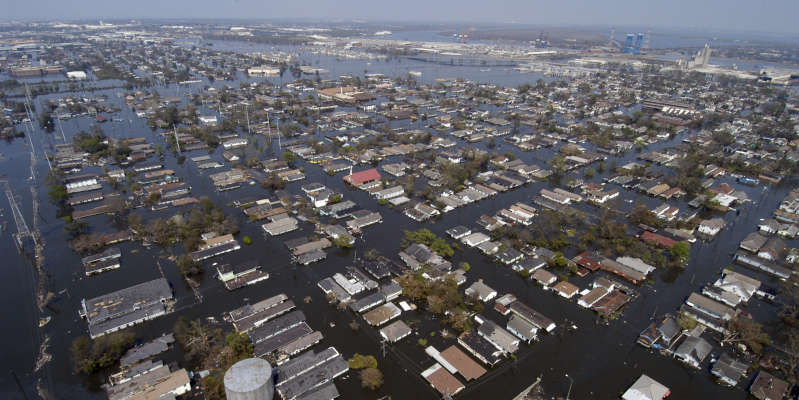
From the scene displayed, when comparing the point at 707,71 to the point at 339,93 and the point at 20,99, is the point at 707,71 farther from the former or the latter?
the point at 20,99

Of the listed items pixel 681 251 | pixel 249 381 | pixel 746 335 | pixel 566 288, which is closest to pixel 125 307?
pixel 249 381

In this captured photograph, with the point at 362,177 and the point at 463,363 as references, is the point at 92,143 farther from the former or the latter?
the point at 463,363

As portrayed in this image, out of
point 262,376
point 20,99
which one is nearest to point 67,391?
point 262,376

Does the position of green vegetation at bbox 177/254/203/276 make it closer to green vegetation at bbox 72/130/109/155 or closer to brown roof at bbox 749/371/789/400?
green vegetation at bbox 72/130/109/155

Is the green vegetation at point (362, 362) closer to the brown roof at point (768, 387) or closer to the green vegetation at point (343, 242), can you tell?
the green vegetation at point (343, 242)

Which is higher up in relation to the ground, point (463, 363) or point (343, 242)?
point (343, 242)

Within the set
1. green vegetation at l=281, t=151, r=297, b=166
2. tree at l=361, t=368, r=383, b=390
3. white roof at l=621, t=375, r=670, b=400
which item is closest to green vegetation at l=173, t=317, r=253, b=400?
tree at l=361, t=368, r=383, b=390

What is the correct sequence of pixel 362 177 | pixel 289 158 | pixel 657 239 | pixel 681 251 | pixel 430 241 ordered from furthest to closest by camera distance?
pixel 289 158, pixel 362 177, pixel 657 239, pixel 430 241, pixel 681 251
